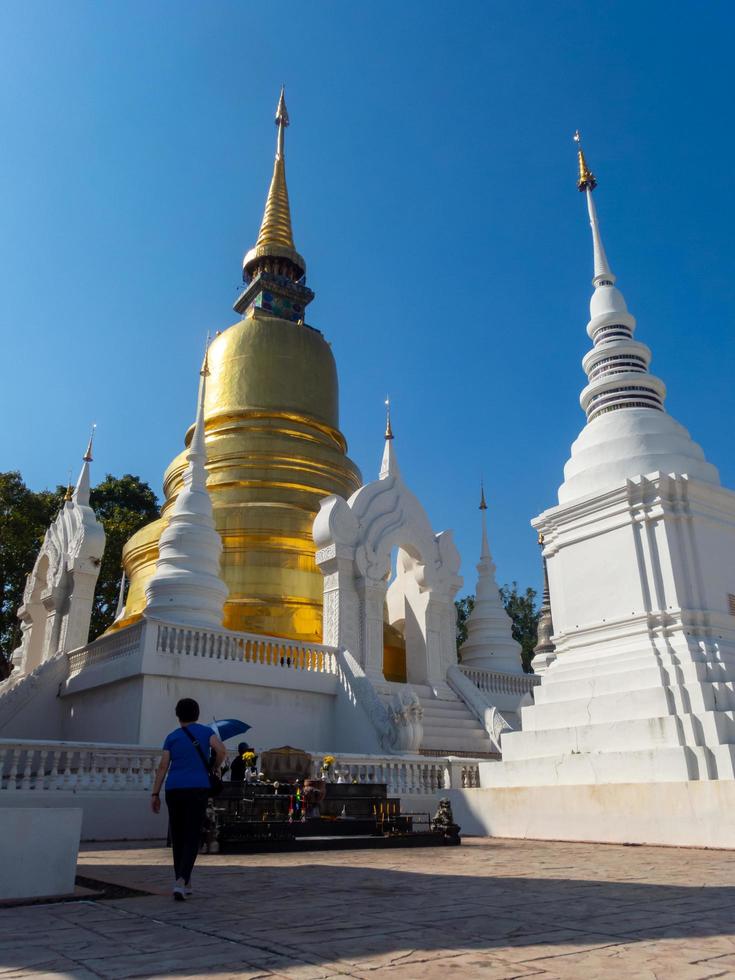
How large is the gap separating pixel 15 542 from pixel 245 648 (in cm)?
1552

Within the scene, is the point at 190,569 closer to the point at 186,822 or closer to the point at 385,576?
the point at 385,576

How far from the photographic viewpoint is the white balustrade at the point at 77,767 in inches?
396

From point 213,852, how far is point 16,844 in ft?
11.8

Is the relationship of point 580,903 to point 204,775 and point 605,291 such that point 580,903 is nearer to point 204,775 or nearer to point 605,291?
point 204,775

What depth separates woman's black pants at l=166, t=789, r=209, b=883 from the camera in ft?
15.5

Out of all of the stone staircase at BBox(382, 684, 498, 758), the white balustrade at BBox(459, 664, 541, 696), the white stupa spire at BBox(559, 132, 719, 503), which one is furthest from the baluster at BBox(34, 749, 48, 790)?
the white balustrade at BBox(459, 664, 541, 696)

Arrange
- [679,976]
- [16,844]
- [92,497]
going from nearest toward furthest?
1. [679,976]
2. [16,844]
3. [92,497]

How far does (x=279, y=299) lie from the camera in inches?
1089

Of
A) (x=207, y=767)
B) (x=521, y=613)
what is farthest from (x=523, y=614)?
(x=207, y=767)

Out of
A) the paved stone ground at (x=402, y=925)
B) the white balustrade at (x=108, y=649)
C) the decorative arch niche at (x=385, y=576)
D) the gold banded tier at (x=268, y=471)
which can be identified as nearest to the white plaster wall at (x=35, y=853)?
the paved stone ground at (x=402, y=925)

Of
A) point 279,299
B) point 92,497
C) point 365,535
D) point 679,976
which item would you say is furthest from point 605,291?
point 92,497

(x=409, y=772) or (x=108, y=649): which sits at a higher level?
(x=108, y=649)

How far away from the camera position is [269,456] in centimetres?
2116

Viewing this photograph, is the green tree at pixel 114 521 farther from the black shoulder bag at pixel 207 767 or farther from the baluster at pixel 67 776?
the black shoulder bag at pixel 207 767
